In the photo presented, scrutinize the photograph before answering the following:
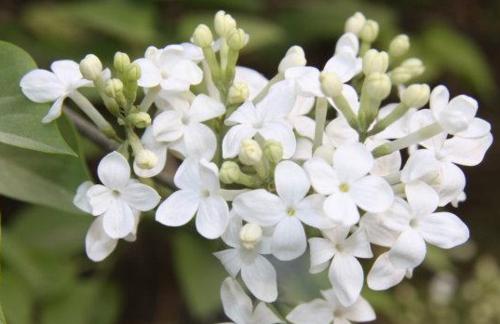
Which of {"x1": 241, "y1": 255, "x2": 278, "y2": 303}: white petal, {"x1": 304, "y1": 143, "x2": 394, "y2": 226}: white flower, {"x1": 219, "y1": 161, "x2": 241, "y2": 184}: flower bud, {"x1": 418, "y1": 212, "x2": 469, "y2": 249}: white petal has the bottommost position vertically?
{"x1": 241, "y1": 255, "x2": 278, "y2": 303}: white petal

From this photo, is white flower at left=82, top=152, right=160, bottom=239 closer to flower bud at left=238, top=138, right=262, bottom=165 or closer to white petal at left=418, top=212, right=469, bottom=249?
flower bud at left=238, top=138, right=262, bottom=165

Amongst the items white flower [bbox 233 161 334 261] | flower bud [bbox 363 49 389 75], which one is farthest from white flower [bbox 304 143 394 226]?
flower bud [bbox 363 49 389 75]

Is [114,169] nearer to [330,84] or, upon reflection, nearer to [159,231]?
[330,84]

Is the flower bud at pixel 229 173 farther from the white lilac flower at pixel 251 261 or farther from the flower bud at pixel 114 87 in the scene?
the flower bud at pixel 114 87

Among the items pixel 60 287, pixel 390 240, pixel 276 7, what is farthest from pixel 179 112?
pixel 276 7

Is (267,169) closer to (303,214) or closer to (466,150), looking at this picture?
(303,214)

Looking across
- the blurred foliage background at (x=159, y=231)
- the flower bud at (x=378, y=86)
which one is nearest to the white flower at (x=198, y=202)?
the flower bud at (x=378, y=86)

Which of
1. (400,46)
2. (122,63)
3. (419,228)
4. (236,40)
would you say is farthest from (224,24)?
(419,228)
